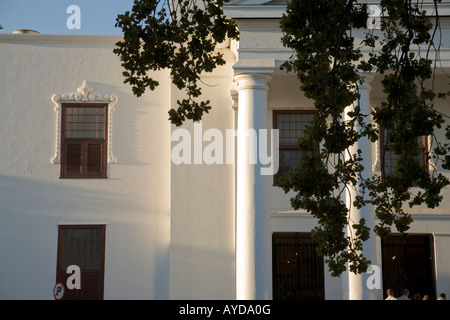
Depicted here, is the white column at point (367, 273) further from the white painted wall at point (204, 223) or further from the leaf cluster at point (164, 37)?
the leaf cluster at point (164, 37)

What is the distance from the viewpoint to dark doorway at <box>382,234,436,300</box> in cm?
2031

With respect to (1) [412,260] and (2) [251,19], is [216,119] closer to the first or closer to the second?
(2) [251,19]

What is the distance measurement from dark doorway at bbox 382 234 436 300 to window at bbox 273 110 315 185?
3.27 m

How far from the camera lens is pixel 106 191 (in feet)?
68.2

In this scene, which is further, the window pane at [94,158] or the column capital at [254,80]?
the window pane at [94,158]

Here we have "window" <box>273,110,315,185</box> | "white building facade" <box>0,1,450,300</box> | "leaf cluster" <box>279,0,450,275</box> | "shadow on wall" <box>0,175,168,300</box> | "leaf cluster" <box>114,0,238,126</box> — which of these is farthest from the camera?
"window" <box>273,110,315,185</box>

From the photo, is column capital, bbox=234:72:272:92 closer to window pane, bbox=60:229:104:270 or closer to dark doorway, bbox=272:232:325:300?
dark doorway, bbox=272:232:325:300

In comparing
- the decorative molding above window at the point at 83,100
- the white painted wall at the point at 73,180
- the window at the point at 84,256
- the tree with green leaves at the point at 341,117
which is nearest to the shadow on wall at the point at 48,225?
the white painted wall at the point at 73,180

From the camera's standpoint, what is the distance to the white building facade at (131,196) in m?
20.2

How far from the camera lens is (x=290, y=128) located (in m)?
20.9

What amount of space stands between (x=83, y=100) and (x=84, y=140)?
106cm

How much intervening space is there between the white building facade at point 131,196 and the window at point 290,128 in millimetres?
26

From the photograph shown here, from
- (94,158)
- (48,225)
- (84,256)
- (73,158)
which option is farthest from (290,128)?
(48,225)

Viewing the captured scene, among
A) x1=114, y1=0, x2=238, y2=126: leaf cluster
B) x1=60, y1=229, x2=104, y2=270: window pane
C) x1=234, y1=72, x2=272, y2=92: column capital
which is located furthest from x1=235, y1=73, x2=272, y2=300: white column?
x1=114, y1=0, x2=238, y2=126: leaf cluster
